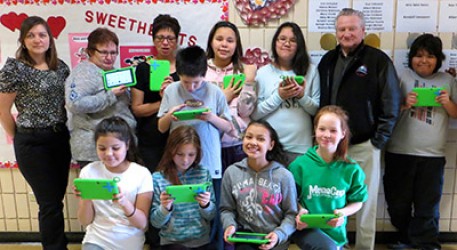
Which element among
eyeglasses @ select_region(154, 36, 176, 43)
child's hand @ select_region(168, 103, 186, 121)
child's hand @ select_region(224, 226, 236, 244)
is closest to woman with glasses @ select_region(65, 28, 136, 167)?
eyeglasses @ select_region(154, 36, 176, 43)

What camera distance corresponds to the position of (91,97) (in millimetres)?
2350

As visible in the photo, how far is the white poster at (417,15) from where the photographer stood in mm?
2826

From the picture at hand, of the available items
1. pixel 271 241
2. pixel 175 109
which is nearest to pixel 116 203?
pixel 175 109

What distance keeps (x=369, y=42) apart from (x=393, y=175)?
909mm

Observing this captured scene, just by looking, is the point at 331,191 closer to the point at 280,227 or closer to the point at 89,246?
the point at 280,227

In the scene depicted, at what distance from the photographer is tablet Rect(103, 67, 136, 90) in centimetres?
238

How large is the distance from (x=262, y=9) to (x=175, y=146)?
3.94ft

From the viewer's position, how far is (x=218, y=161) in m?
2.36

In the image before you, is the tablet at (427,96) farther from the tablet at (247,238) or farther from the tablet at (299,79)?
the tablet at (247,238)

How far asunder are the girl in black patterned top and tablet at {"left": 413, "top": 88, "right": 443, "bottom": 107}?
2.16 metres

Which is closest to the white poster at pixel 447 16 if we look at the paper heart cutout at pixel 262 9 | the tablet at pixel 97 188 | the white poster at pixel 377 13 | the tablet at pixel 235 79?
the white poster at pixel 377 13

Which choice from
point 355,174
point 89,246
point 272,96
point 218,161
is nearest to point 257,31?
point 272,96

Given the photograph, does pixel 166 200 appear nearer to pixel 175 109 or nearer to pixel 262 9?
pixel 175 109

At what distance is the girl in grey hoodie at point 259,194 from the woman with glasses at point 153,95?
623mm
